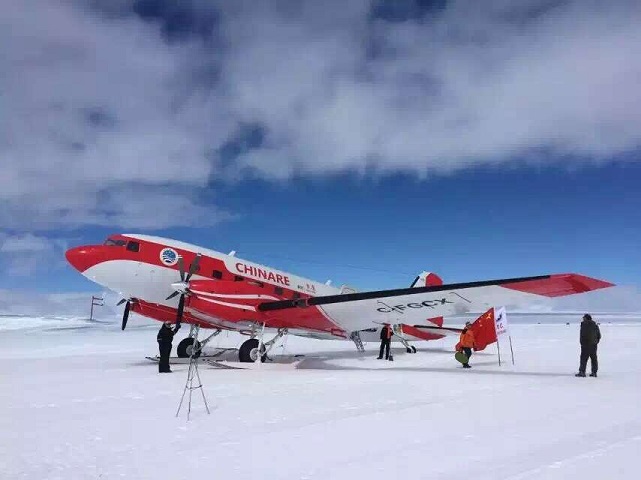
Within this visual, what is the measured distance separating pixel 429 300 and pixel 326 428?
36.0ft

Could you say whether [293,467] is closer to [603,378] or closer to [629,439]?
[629,439]

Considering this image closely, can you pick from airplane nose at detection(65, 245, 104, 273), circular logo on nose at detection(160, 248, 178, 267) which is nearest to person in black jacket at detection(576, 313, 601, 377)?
circular logo on nose at detection(160, 248, 178, 267)

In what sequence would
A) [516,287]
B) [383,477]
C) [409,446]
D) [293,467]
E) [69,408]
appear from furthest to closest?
[516,287] < [69,408] < [409,446] < [293,467] < [383,477]

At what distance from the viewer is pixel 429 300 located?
1819 centimetres

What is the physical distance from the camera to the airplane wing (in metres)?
15.8

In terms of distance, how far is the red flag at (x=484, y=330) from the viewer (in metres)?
20.0

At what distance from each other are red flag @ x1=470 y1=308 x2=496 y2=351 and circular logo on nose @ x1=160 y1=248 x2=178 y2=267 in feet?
39.3

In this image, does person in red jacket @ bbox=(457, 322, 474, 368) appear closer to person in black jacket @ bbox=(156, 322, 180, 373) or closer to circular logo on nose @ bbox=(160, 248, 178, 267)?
person in black jacket @ bbox=(156, 322, 180, 373)

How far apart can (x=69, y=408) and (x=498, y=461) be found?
804 cm

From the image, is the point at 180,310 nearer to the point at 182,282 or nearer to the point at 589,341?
the point at 182,282

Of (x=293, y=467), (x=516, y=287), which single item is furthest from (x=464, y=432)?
(x=516, y=287)

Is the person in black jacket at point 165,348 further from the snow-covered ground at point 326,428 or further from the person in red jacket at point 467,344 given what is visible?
the person in red jacket at point 467,344

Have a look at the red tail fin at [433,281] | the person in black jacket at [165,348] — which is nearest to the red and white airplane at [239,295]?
the person in black jacket at [165,348]

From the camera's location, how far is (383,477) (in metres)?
5.55
